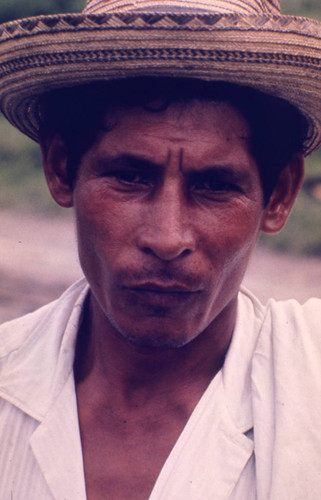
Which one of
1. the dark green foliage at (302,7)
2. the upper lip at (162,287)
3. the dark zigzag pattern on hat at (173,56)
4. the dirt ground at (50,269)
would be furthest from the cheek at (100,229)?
the dark green foliage at (302,7)

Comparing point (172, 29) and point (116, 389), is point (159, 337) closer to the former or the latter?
point (116, 389)

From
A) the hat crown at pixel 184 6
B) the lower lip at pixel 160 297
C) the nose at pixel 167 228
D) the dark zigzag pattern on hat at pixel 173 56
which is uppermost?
the hat crown at pixel 184 6

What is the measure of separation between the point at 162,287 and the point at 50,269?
540 centimetres

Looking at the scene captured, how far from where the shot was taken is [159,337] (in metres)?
2.40

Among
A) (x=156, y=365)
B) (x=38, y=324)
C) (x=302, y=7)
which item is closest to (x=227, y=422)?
(x=156, y=365)

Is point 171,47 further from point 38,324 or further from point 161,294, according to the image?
point 38,324

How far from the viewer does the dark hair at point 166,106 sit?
235cm

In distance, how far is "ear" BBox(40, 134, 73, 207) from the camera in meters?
2.75

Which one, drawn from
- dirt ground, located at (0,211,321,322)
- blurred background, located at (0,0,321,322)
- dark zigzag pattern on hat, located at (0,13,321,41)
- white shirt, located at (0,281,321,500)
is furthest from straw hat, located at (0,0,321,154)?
blurred background, located at (0,0,321,322)

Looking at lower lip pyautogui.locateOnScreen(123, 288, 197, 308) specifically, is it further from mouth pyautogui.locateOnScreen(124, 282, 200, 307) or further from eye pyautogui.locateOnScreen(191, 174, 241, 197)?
eye pyautogui.locateOnScreen(191, 174, 241, 197)

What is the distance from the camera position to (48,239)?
8180 millimetres

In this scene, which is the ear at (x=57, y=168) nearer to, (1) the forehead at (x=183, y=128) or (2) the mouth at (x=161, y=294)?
(1) the forehead at (x=183, y=128)

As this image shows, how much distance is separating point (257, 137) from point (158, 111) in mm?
354

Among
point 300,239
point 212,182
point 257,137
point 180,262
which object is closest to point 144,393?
point 180,262
